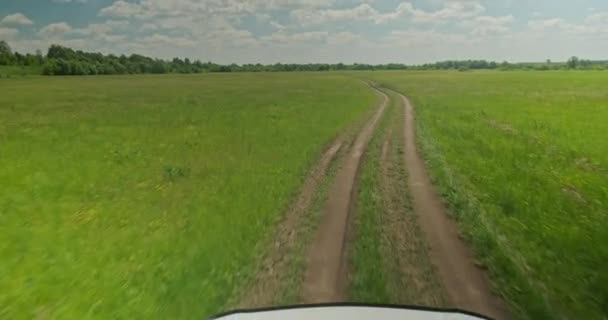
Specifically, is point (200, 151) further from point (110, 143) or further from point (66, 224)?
point (66, 224)

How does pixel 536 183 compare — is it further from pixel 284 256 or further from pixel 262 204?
pixel 262 204

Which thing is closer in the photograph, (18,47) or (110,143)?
(18,47)

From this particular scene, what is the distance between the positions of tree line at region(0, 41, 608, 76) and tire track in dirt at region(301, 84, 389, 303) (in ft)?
2.28

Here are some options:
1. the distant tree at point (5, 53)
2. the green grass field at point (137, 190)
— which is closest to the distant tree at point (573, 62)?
the green grass field at point (137, 190)

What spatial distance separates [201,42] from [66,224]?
3.14ft

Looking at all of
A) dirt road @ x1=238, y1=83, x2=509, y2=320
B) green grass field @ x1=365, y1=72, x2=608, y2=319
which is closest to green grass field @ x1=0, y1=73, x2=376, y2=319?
dirt road @ x1=238, y1=83, x2=509, y2=320

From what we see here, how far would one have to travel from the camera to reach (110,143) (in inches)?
67.8

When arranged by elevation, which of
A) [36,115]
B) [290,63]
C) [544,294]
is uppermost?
[290,63]

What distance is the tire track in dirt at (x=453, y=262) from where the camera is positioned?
54.7 inches

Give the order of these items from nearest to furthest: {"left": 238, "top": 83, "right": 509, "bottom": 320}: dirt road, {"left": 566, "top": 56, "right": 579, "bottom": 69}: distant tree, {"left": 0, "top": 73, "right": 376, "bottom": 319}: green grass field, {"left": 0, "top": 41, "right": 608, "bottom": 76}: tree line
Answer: {"left": 0, "top": 73, "right": 376, "bottom": 319}: green grass field → {"left": 238, "top": 83, "right": 509, "bottom": 320}: dirt road → {"left": 0, "top": 41, "right": 608, "bottom": 76}: tree line → {"left": 566, "top": 56, "right": 579, "bottom": 69}: distant tree

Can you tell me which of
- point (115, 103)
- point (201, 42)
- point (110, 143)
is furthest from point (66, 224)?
point (201, 42)

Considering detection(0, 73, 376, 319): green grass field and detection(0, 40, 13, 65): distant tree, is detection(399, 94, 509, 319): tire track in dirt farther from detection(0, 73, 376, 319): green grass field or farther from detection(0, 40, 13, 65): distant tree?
detection(0, 40, 13, 65): distant tree

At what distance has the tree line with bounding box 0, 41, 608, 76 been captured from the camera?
155cm

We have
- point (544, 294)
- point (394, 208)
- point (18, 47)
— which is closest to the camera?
point (544, 294)
